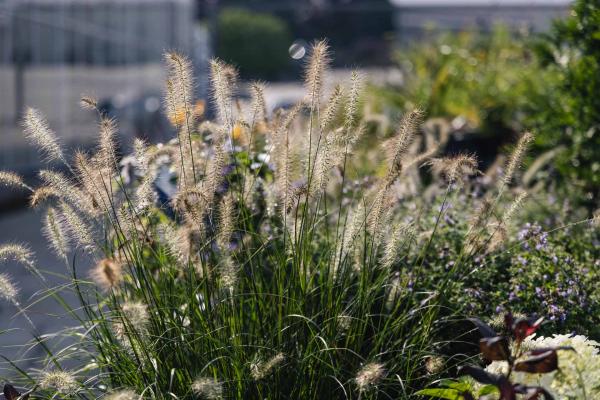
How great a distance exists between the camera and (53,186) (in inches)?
101

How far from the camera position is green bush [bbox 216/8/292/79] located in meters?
43.0

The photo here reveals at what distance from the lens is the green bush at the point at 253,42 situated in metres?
43.0

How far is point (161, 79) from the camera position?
2838 millimetres

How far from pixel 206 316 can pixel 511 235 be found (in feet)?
5.30

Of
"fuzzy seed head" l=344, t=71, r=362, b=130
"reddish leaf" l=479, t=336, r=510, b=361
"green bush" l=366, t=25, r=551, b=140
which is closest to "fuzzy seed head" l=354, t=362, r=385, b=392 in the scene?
"reddish leaf" l=479, t=336, r=510, b=361

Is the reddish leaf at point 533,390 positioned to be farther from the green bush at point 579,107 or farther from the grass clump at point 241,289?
the green bush at point 579,107

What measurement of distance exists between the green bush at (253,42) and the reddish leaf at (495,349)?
40.6 meters

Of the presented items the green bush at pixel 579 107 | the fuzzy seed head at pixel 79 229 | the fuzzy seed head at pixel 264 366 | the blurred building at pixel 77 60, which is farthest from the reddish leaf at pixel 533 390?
the blurred building at pixel 77 60

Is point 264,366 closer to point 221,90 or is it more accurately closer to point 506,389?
point 506,389

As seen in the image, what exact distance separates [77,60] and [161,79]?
10.2 meters

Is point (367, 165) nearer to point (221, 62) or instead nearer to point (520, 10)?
point (221, 62)

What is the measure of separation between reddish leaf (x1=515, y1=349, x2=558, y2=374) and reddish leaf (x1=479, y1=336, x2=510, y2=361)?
53mm

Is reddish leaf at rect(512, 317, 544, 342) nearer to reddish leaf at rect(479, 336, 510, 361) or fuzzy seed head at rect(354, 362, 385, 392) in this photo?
reddish leaf at rect(479, 336, 510, 361)

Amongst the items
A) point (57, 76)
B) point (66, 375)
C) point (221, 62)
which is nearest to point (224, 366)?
point (66, 375)
